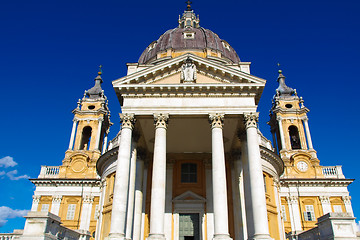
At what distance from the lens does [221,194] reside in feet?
53.1

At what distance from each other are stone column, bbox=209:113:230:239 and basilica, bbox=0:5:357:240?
5 centimetres

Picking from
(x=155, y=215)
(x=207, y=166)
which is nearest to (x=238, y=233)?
(x=207, y=166)

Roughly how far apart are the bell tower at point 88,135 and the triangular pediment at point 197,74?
74.3 feet

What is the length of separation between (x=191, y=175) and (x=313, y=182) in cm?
1887

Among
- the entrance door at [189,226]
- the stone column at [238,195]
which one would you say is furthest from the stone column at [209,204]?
the stone column at [238,195]

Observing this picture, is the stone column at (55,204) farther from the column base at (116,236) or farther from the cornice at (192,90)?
the cornice at (192,90)

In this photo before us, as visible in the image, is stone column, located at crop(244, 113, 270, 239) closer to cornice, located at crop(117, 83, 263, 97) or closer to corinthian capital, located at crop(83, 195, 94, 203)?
cornice, located at crop(117, 83, 263, 97)

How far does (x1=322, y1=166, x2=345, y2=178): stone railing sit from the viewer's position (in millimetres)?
36844

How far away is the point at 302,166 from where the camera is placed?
126 ft

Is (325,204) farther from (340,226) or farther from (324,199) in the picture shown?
(340,226)

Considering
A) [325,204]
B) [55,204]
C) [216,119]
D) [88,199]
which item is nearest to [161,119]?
[216,119]

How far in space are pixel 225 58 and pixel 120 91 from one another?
1773 cm

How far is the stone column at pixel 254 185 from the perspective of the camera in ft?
51.4

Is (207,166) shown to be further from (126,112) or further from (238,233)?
(126,112)
